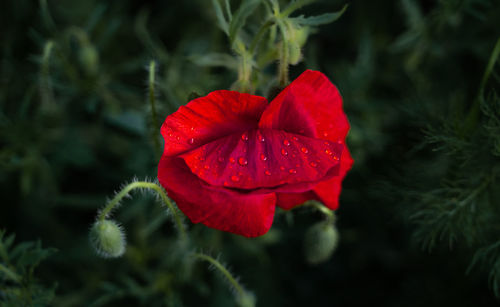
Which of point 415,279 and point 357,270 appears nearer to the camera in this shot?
point 415,279

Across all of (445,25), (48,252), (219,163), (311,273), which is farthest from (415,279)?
(48,252)

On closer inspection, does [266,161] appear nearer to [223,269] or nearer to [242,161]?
[242,161]

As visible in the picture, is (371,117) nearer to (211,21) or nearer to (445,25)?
(445,25)

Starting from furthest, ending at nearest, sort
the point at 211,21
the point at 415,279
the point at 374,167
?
the point at 211,21 → the point at 374,167 → the point at 415,279

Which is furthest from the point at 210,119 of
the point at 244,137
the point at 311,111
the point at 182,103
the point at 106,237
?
the point at 182,103

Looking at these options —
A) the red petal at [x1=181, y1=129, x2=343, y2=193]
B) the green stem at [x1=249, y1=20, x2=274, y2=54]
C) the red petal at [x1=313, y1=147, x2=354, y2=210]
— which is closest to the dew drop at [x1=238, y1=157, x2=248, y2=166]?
the red petal at [x1=181, y1=129, x2=343, y2=193]

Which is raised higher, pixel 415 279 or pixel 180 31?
pixel 180 31

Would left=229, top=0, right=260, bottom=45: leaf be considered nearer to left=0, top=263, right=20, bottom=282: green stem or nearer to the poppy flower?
the poppy flower
